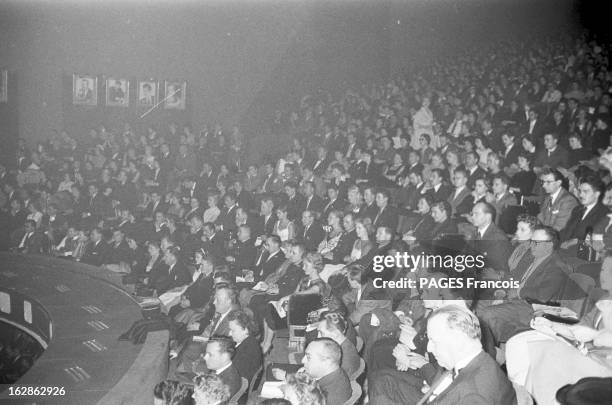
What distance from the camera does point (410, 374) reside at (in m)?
3.04

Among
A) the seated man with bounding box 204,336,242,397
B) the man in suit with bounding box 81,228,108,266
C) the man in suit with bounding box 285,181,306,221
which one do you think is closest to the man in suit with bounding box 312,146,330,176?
the man in suit with bounding box 285,181,306,221

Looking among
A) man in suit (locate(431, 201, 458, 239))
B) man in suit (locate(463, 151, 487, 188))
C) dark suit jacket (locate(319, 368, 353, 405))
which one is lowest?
dark suit jacket (locate(319, 368, 353, 405))

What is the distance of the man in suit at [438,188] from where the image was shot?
589 centimetres

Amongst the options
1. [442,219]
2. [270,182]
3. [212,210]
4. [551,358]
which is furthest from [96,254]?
[551,358]

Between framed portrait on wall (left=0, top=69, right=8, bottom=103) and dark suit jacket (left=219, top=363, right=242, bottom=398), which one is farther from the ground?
framed portrait on wall (left=0, top=69, right=8, bottom=103)

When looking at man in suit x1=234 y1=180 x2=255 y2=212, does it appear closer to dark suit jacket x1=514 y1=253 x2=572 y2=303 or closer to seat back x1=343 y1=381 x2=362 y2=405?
dark suit jacket x1=514 y1=253 x2=572 y2=303

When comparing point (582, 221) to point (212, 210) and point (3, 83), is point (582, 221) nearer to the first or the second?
point (212, 210)

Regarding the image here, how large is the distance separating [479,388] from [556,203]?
136 inches

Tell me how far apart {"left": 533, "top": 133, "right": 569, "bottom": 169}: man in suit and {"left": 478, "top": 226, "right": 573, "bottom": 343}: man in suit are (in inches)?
93.3

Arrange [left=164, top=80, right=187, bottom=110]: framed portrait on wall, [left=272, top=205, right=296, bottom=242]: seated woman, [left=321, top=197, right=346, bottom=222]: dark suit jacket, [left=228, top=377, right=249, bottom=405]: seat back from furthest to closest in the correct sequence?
[left=164, top=80, right=187, bottom=110]: framed portrait on wall → [left=321, top=197, right=346, bottom=222]: dark suit jacket → [left=272, top=205, right=296, bottom=242]: seated woman → [left=228, top=377, right=249, bottom=405]: seat back

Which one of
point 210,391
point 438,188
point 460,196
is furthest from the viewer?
point 438,188

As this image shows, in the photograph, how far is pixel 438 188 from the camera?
235 inches

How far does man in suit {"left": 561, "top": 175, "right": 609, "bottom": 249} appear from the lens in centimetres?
445

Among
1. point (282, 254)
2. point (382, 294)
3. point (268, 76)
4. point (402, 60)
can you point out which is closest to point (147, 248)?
point (282, 254)
